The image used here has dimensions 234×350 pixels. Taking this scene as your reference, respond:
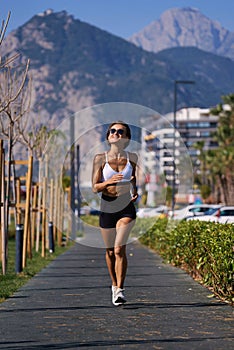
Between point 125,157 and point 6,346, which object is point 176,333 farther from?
point 125,157

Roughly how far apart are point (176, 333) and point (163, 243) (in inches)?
508

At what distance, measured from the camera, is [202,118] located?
178 metres

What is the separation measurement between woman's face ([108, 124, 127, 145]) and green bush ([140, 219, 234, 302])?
1923 mm

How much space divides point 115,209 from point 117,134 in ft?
3.03

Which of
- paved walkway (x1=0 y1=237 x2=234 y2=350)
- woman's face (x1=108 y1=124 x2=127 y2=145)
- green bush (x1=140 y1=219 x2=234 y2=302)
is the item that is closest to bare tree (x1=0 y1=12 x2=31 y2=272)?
paved walkway (x1=0 y1=237 x2=234 y2=350)

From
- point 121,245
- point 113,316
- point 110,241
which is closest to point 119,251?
point 121,245

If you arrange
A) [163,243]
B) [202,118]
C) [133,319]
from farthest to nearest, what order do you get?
[202,118] → [163,243] → [133,319]

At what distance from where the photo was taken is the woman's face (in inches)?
413

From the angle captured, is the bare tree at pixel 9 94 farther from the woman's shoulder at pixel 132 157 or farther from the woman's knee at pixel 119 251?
the woman's knee at pixel 119 251

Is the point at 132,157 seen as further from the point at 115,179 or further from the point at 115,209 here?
the point at 115,209

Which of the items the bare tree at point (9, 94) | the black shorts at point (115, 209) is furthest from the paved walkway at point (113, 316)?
the bare tree at point (9, 94)

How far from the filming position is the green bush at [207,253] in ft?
35.7

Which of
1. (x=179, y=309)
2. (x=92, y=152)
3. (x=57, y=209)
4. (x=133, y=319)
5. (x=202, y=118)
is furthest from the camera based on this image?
(x=202, y=118)

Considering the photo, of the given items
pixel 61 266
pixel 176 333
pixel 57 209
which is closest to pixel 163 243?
pixel 61 266
